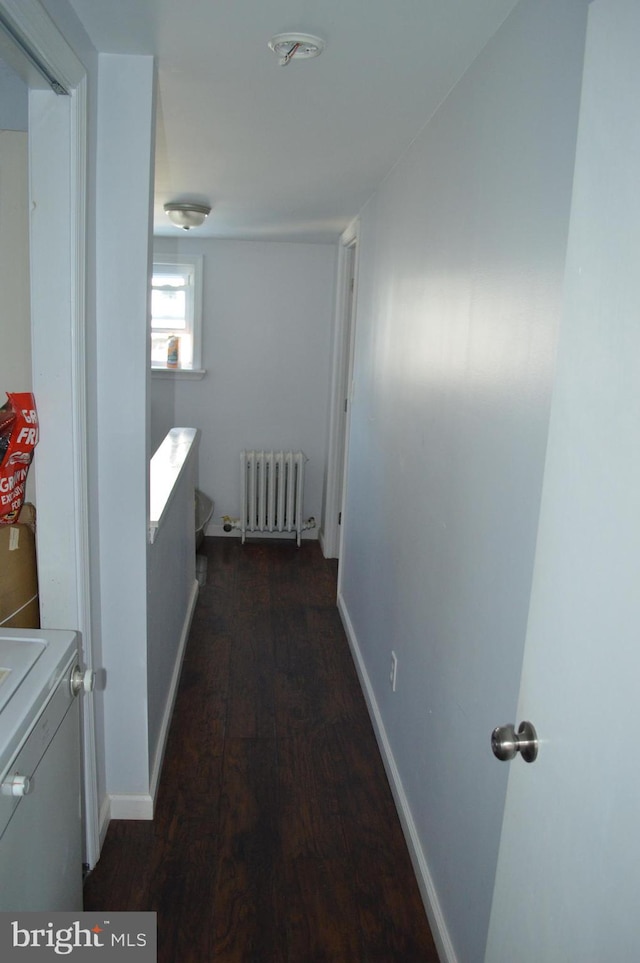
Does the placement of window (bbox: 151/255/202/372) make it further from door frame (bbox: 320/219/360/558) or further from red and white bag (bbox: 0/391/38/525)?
red and white bag (bbox: 0/391/38/525)

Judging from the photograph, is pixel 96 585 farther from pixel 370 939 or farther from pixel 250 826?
pixel 370 939

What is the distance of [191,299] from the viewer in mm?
5109

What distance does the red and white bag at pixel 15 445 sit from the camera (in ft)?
5.29

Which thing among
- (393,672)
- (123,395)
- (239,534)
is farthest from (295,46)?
(239,534)

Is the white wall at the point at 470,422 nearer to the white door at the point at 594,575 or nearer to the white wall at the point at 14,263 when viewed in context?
the white door at the point at 594,575

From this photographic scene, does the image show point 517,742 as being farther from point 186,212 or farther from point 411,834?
point 186,212

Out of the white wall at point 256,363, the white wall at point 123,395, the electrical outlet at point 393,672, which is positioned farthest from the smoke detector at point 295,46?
the white wall at point 256,363

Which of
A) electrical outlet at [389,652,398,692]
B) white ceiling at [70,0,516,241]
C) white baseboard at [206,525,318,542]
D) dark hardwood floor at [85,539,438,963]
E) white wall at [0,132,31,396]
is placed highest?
→ white ceiling at [70,0,516,241]

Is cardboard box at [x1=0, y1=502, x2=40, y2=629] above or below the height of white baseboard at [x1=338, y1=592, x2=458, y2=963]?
above

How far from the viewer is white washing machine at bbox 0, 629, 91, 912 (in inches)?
44.4

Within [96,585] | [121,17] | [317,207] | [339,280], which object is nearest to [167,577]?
[96,585]

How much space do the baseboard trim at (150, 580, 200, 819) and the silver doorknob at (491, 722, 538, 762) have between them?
1561mm

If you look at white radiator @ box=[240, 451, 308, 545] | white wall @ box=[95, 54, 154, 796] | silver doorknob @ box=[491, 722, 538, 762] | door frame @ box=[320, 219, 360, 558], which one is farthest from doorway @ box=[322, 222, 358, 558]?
silver doorknob @ box=[491, 722, 538, 762]

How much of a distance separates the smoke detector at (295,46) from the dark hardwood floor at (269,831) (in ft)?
7.10
